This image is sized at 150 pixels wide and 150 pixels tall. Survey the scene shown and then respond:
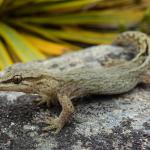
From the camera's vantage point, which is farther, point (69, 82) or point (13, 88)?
point (69, 82)

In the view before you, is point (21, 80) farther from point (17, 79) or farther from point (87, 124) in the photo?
point (87, 124)

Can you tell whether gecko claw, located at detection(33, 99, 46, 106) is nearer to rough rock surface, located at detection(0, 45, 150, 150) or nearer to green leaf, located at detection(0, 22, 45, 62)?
rough rock surface, located at detection(0, 45, 150, 150)

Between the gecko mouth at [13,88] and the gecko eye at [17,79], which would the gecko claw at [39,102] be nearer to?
the gecko mouth at [13,88]

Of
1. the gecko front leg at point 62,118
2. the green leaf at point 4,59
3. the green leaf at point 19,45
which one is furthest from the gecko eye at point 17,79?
the green leaf at point 19,45

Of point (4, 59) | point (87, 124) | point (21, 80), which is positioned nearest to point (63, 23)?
point (4, 59)

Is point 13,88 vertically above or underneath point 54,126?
above

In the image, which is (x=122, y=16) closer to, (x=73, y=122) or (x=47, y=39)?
(x=47, y=39)
